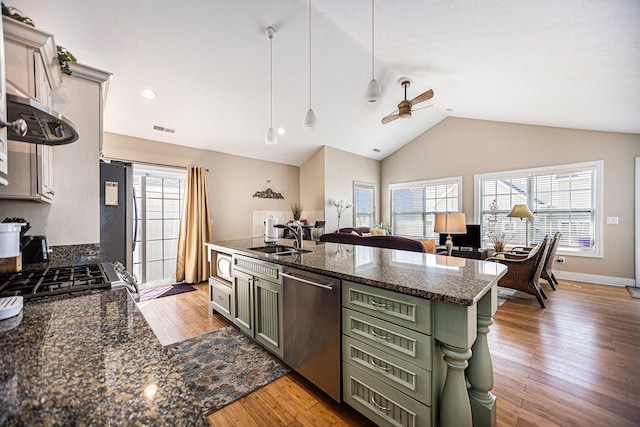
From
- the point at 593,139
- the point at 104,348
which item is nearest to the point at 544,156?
the point at 593,139

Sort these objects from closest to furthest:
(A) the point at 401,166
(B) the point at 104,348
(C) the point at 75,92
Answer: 1. (B) the point at 104,348
2. (C) the point at 75,92
3. (A) the point at 401,166

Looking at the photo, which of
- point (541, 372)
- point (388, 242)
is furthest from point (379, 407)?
point (388, 242)

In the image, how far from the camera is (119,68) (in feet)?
9.53

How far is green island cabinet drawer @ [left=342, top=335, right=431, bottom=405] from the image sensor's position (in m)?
1.17

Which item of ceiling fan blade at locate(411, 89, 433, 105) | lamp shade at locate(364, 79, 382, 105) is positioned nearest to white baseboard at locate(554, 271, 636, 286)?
ceiling fan blade at locate(411, 89, 433, 105)

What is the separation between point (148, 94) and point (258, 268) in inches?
115

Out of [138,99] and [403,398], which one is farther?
[138,99]

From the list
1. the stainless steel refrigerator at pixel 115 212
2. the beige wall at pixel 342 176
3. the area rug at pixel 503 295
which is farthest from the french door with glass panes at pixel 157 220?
the area rug at pixel 503 295

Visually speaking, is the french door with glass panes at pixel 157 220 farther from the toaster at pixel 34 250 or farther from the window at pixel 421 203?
the window at pixel 421 203

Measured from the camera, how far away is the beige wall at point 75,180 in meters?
1.70

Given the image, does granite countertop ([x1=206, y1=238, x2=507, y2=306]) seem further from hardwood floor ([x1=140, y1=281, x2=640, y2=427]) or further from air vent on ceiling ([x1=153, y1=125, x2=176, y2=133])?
air vent on ceiling ([x1=153, y1=125, x2=176, y2=133])

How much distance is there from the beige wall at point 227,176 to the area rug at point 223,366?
2969mm

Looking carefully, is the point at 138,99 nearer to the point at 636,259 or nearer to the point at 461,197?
the point at 461,197

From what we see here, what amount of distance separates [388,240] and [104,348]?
2.88m
